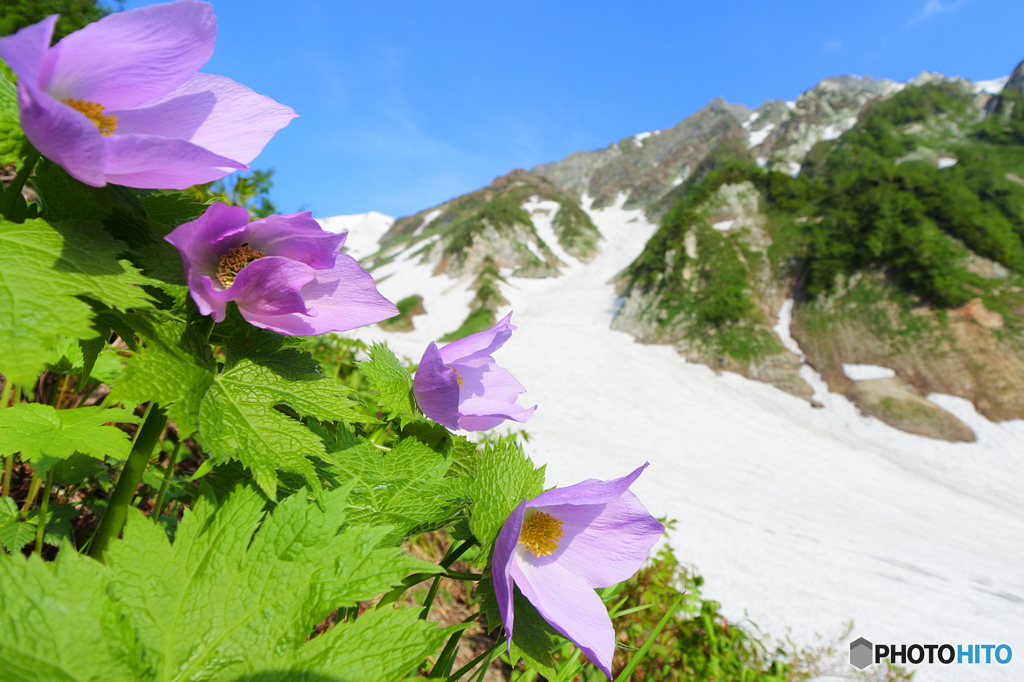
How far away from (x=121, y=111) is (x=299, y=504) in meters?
0.49

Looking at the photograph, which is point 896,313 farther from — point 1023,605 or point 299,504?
point 299,504

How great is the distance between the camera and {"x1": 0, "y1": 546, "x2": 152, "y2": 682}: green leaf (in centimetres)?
43

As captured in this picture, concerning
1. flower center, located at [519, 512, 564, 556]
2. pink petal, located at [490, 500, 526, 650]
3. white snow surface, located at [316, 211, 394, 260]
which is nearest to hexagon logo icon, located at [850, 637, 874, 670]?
flower center, located at [519, 512, 564, 556]

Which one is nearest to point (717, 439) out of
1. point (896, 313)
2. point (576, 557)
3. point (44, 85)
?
point (896, 313)

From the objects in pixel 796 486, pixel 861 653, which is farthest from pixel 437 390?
pixel 796 486

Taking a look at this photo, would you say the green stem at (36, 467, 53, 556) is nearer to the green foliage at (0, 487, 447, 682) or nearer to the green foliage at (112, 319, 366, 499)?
the green foliage at (0, 487, 447, 682)

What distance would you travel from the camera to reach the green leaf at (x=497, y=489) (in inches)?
27.6

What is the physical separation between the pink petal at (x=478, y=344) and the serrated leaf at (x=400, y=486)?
0.18 meters

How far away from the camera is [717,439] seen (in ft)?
36.6

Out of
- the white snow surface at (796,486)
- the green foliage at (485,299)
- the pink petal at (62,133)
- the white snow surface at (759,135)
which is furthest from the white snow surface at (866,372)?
the white snow surface at (759,135)

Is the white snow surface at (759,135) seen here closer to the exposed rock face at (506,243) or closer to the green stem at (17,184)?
the exposed rock face at (506,243)

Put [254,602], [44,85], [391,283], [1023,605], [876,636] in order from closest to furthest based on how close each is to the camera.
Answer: [44,85] < [254,602] < [876,636] < [1023,605] < [391,283]

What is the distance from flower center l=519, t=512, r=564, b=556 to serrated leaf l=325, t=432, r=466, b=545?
0.12 meters

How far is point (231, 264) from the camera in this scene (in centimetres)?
53
